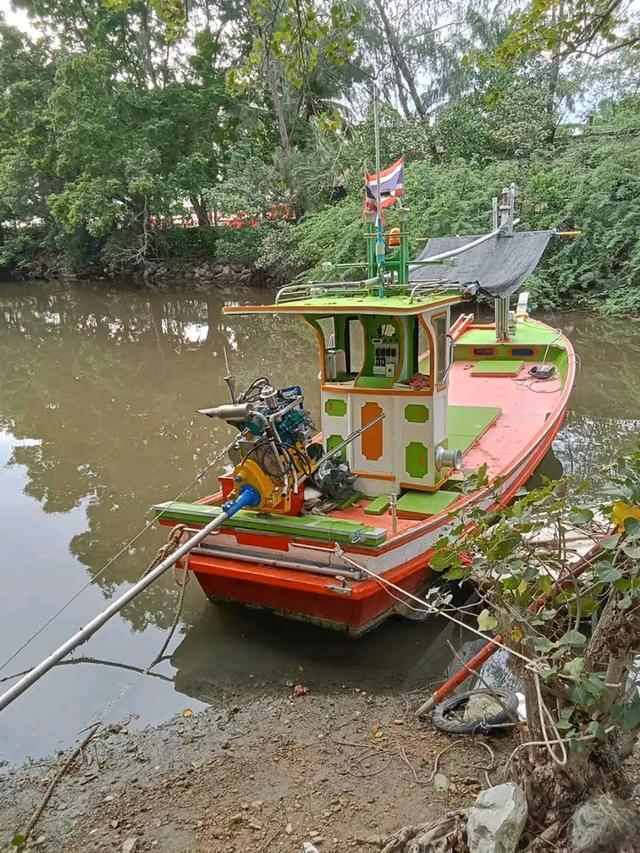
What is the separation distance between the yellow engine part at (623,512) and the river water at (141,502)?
2766 mm

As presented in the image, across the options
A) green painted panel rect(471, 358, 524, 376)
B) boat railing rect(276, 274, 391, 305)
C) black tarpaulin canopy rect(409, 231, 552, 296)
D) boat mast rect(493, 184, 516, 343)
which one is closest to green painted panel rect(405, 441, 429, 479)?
boat railing rect(276, 274, 391, 305)

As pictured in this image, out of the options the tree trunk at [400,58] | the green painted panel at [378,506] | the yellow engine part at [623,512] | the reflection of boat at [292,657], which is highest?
the tree trunk at [400,58]

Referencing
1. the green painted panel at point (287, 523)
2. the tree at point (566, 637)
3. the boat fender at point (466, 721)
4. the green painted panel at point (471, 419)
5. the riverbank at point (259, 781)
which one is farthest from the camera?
the green painted panel at point (471, 419)

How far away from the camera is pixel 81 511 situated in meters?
7.51

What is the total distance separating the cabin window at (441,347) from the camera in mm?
5445

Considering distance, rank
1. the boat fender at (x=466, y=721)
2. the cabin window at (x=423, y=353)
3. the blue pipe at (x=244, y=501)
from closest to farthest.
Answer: the boat fender at (x=466, y=721)
the blue pipe at (x=244, y=501)
the cabin window at (x=423, y=353)

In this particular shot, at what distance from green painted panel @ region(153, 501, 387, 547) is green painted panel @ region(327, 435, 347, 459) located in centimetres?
89

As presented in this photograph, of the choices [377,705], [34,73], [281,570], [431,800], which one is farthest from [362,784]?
[34,73]

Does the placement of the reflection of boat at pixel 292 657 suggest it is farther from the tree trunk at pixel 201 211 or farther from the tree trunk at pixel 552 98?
the tree trunk at pixel 201 211

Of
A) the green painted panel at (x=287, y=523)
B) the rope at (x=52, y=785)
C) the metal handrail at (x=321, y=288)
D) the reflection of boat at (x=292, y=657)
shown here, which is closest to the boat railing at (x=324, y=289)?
the metal handrail at (x=321, y=288)

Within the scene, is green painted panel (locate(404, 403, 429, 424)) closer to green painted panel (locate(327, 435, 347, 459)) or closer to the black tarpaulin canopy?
green painted panel (locate(327, 435, 347, 459))

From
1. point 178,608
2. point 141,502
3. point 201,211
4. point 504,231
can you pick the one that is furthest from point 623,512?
point 201,211

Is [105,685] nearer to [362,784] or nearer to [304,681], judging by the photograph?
[304,681]

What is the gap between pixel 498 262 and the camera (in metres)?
8.79
